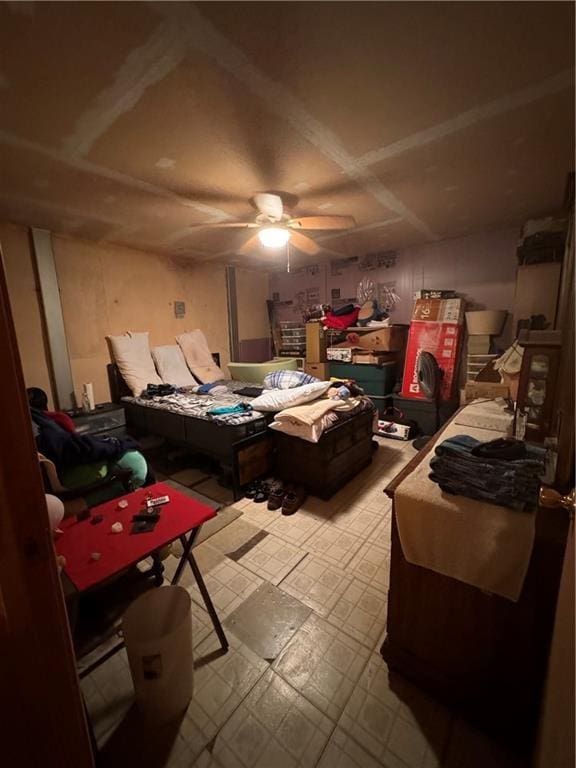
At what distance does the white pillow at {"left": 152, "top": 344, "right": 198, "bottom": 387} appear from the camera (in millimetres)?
3975

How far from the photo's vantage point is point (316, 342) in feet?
14.8

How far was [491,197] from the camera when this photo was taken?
98.3 inches

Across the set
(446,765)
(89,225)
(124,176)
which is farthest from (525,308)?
(89,225)

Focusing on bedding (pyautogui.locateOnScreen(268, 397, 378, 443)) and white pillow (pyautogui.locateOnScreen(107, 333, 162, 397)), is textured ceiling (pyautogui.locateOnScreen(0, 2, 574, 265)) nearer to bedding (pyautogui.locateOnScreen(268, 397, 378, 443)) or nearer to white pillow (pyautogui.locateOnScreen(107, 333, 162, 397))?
white pillow (pyautogui.locateOnScreen(107, 333, 162, 397))

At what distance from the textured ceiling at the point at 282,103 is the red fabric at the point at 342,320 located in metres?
2.03

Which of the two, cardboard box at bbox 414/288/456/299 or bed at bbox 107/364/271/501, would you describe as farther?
cardboard box at bbox 414/288/456/299

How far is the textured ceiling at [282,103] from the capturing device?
1.02m

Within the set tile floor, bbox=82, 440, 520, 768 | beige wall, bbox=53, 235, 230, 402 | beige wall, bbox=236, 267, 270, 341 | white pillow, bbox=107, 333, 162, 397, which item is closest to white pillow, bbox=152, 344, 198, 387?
white pillow, bbox=107, 333, 162, 397

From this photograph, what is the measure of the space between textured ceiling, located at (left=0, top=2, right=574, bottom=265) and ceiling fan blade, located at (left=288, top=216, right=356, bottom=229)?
0.57 feet

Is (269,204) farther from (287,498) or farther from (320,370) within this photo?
(320,370)

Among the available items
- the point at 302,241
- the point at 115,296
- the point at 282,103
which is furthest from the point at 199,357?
the point at 282,103

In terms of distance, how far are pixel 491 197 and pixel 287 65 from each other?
2.14 metres

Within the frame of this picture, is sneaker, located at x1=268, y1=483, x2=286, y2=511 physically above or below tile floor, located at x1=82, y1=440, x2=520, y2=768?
above

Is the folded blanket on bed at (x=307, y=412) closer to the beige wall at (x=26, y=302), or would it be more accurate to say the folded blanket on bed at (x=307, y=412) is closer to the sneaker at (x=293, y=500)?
the sneaker at (x=293, y=500)
